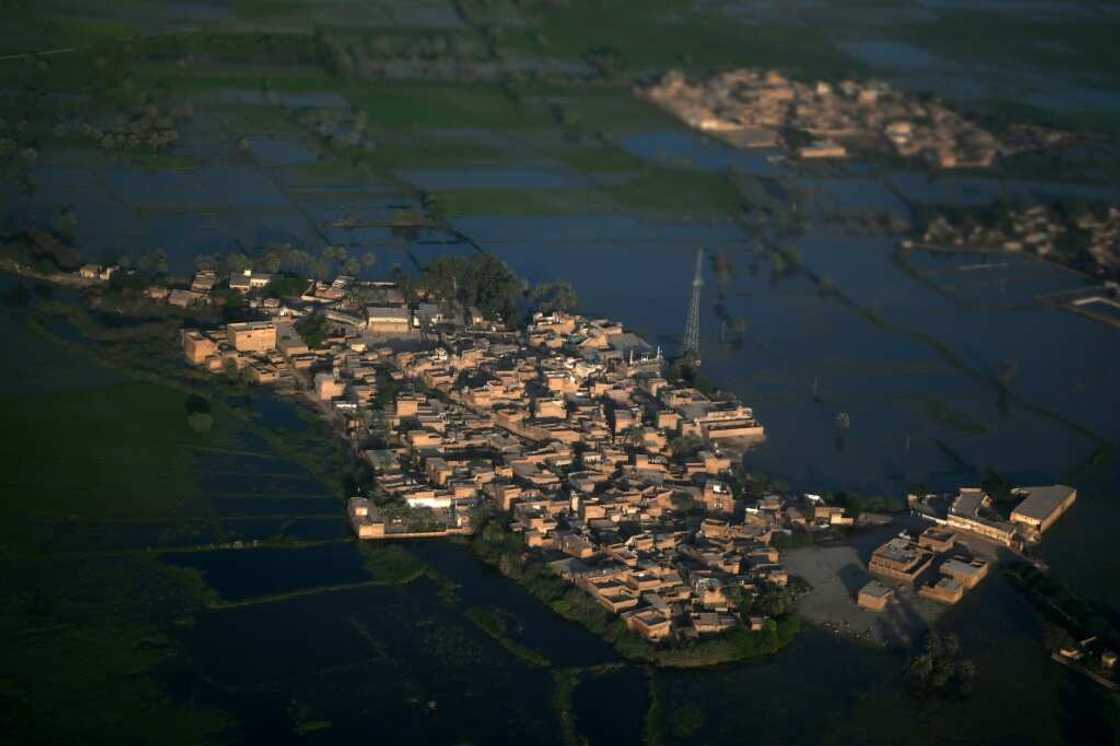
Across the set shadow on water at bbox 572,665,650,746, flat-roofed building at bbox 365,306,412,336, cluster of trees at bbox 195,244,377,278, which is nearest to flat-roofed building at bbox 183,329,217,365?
flat-roofed building at bbox 365,306,412,336

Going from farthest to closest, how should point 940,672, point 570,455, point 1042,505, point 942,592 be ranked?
point 570,455, point 1042,505, point 942,592, point 940,672

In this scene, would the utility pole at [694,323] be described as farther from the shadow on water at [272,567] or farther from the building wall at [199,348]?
the shadow on water at [272,567]

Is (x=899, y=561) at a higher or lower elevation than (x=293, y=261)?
lower

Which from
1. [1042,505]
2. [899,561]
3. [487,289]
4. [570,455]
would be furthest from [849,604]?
[487,289]

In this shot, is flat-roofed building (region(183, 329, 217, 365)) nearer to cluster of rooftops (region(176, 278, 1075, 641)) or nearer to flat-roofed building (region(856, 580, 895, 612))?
cluster of rooftops (region(176, 278, 1075, 641))

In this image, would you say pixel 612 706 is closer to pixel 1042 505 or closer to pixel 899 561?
pixel 899 561
